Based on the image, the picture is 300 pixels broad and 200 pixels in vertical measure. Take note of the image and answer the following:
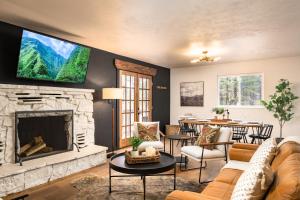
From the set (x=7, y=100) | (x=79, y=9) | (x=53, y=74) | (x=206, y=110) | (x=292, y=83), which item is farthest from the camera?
(x=206, y=110)

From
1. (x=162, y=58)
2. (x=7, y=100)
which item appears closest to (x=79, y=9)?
(x=7, y=100)

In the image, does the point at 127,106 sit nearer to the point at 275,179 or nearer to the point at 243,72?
the point at 243,72

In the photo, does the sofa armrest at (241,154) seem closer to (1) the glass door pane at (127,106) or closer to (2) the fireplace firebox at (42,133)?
(2) the fireplace firebox at (42,133)

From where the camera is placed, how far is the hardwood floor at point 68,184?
282cm

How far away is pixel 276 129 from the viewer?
20.1 feet

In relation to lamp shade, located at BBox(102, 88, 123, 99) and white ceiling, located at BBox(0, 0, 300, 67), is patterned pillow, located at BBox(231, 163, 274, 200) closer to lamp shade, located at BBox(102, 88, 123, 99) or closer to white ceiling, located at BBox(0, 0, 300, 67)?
white ceiling, located at BBox(0, 0, 300, 67)

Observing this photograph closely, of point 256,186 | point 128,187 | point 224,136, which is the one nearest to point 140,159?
point 128,187

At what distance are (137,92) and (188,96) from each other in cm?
219

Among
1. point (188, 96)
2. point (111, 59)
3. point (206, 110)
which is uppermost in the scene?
point (111, 59)

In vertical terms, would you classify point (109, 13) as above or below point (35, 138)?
above

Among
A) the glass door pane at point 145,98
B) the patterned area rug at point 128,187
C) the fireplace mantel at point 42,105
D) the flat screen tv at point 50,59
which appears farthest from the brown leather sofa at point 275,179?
the glass door pane at point 145,98

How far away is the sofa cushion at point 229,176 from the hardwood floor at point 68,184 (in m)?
1.08

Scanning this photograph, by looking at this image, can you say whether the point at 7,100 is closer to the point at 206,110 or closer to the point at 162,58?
the point at 162,58

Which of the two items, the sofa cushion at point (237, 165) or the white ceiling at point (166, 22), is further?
the white ceiling at point (166, 22)
